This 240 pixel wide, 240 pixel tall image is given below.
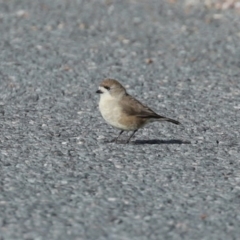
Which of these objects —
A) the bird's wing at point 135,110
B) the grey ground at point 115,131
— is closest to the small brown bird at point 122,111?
the bird's wing at point 135,110

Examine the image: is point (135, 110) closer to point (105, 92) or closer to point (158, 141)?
point (105, 92)

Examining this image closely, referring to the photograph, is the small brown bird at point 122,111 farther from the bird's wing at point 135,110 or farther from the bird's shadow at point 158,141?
the bird's shadow at point 158,141

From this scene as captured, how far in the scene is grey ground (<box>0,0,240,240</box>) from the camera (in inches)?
253

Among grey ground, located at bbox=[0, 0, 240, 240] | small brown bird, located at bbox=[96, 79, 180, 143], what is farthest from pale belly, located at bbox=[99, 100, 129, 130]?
grey ground, located at bbox=[0, 0, 240, 240]

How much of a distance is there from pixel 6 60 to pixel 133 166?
5.33m

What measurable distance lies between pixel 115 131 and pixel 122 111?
0.84 meters

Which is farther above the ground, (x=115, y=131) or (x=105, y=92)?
(x=105, y=92)

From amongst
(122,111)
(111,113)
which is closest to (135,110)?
(122,111)

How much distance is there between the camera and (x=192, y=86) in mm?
11328

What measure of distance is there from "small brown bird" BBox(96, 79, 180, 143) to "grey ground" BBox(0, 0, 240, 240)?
23 cm

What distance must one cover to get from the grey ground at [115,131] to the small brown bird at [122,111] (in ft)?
0.75

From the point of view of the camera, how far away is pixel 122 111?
27.5ft

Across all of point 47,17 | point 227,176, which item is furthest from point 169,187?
point 47,17

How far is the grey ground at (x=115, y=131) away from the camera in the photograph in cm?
643
